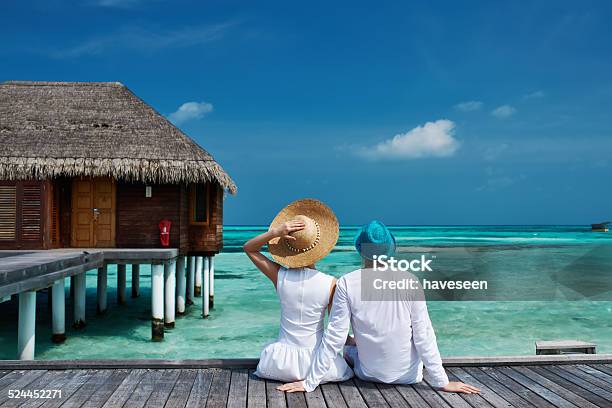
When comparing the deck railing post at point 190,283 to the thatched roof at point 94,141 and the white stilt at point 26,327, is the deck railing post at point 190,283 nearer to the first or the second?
the thatched roof at point 94,141

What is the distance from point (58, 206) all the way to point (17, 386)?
31.3 ft

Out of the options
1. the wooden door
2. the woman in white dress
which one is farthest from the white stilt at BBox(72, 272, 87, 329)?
the woman in white dress

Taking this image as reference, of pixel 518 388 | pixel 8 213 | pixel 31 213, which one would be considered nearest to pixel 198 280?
pixel 31 213

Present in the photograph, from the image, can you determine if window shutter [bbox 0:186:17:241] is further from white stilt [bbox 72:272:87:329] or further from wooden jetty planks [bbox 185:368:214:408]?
wooden jetty planks [bbox 185:368:214:408]

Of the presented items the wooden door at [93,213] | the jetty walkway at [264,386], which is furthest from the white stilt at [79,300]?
the jetty walkway at [264,386]

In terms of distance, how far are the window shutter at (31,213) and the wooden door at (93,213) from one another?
2.52 ft

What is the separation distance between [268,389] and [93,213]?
33.2 ft

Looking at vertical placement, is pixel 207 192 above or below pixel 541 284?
above

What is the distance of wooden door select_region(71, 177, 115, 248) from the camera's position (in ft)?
42.1

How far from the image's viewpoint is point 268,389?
3975 mm

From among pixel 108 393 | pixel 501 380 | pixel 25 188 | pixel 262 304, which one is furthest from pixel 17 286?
pixel 262 304

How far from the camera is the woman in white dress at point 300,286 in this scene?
3906 mm

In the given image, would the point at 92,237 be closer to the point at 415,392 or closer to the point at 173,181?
the point at 173,181

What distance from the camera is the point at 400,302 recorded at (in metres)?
3.76
